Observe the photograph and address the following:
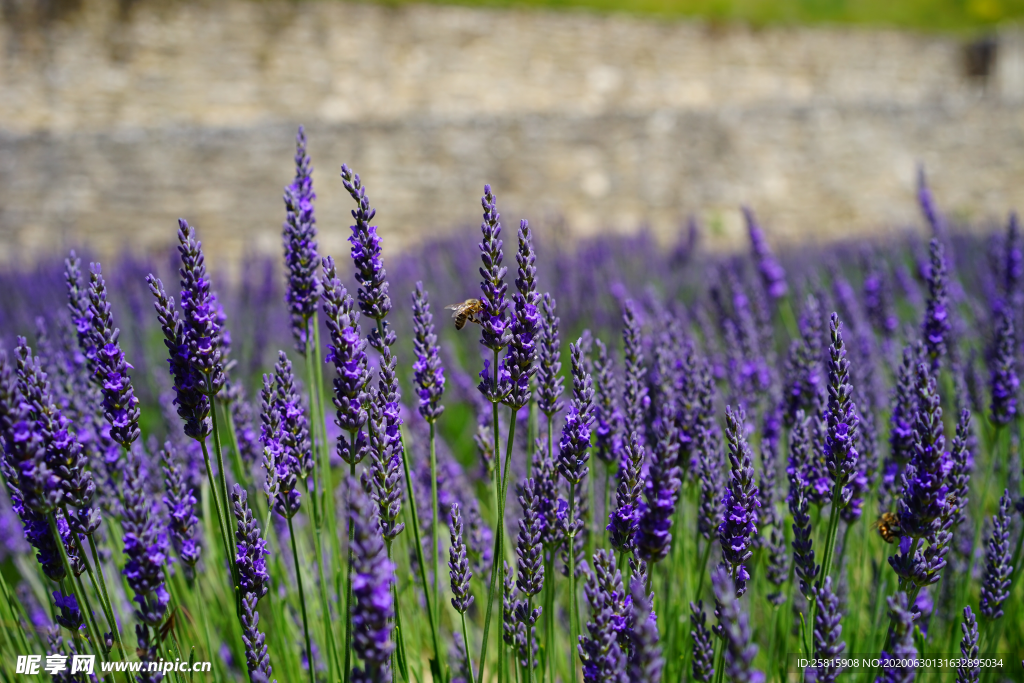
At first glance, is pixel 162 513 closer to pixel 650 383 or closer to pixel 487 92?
pixel 650 383

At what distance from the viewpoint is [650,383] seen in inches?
67.6

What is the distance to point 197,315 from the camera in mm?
997

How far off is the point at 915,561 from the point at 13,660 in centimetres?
171

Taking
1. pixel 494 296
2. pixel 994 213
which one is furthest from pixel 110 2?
pixel 994 213

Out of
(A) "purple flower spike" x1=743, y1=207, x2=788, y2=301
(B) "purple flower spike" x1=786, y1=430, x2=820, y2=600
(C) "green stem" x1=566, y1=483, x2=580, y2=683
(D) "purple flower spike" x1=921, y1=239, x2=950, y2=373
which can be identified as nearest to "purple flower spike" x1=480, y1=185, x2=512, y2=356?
(C) "green stem" x1=566, y1=483, x2=580, y2=683

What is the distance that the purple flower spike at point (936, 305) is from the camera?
1.55 metres

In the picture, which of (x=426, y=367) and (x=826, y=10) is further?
(x=826, y=10)

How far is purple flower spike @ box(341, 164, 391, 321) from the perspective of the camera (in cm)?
101

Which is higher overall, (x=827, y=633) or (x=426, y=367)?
(x=426, y=367)

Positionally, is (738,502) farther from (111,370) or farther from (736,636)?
(111,370)

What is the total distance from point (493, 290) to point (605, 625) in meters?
0.50

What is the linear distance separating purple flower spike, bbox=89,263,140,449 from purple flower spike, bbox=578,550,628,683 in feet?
2.26

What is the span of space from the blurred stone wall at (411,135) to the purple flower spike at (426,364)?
9.03 m

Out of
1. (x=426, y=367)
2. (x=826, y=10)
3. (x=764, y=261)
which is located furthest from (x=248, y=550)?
(x=826, y=10)
